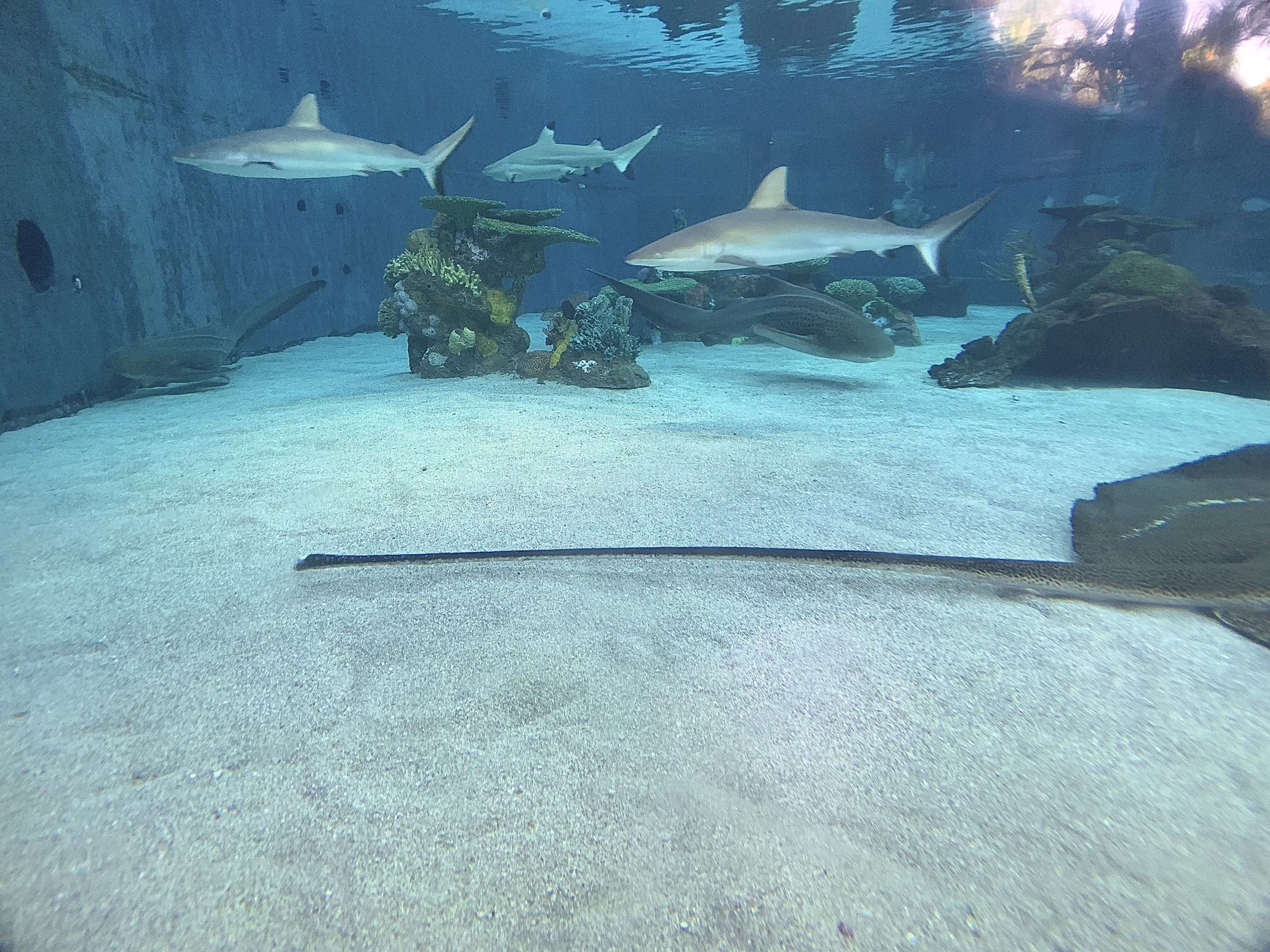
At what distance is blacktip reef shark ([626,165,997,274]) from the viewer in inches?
231

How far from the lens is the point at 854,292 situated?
13375mm

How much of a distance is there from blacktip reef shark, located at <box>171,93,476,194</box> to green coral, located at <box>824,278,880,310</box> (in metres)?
9.59

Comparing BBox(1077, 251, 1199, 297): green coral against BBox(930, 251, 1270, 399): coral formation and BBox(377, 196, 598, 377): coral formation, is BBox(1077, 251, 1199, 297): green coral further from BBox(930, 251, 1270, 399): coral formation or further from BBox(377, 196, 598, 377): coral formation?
BBox(377, 196, 598, 377): coral formation

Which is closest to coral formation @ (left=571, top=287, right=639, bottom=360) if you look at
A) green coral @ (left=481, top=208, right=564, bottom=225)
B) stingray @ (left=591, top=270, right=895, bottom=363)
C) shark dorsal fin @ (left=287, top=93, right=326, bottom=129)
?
stingray @ (left=591, top=270, right=895, bottom=363)

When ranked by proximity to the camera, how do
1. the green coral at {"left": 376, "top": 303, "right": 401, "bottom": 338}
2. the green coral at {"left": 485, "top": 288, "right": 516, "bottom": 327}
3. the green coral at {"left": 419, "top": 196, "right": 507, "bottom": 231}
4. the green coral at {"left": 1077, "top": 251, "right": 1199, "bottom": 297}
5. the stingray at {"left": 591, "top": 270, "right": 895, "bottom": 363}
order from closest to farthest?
the green coral at {"left": 1077, "top": 251, "right": 1199, "bottom": 297}, the stingray at {"left": 591, "top": 270, "right": 895, "bottom": 363}, the green coral at {"left": 419, "top": 196, "right": 507, "bottom": 231}, the green coral at {"left": 376, "top": 303, "right": 401, "bottom": 338}, the green coral at {"left": 485, "top": 288, "right": 516, "bottom": 327}

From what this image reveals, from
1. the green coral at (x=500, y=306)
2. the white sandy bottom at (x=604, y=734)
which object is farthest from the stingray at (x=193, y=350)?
the white sandy bottom at (x=604, y=734)

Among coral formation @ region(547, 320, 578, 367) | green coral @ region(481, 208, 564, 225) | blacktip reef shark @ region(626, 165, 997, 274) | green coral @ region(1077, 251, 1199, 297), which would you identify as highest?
green coral @ region(481, 208, 564, 225)

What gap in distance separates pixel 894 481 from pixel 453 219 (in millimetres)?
6919

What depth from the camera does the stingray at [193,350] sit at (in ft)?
23.9

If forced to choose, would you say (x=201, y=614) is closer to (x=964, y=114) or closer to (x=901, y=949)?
(x=901, y=949)

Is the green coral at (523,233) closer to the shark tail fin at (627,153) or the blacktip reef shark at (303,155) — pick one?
the blacktip reef shark at (303,155)

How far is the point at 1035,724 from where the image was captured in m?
1.79

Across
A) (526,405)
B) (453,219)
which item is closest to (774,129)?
(453,219)

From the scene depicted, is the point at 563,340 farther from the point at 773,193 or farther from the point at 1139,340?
the point at 1139,340
